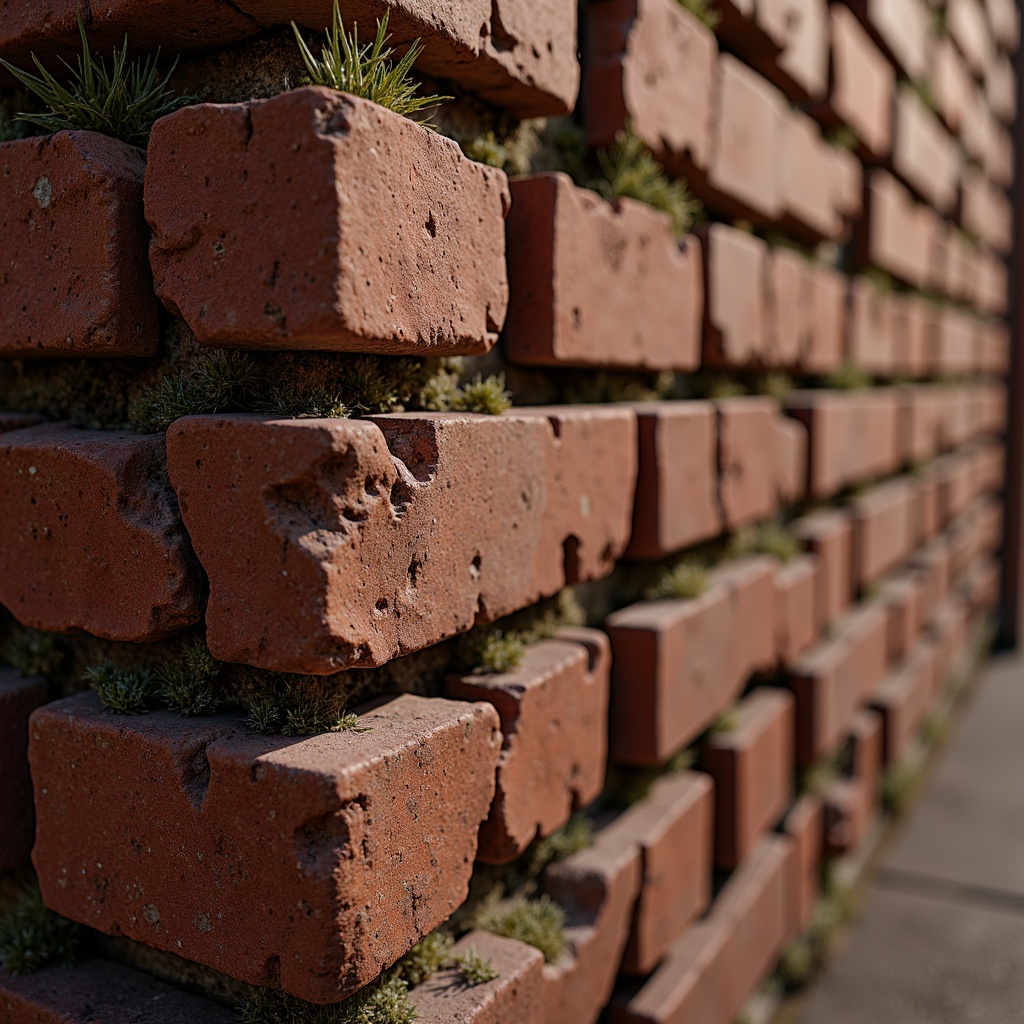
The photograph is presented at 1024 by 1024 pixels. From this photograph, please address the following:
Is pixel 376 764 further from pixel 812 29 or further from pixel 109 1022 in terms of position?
pixel 812 29

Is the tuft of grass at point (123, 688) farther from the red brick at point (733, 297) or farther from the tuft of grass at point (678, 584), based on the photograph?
the red brick at point (733, 297)

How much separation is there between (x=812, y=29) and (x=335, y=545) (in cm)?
237

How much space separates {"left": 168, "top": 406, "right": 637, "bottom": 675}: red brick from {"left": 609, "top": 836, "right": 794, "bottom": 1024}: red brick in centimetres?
102

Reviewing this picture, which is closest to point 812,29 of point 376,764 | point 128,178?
point 128,178

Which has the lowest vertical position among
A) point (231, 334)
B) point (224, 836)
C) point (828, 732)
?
point (828, 732)

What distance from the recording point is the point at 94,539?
138 cm

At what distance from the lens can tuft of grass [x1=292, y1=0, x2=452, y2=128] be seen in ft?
4.11

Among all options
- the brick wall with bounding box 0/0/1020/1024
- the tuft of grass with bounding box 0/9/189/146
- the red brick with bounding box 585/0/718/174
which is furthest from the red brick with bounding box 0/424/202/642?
the red brick with bounding box 585/0/718/174

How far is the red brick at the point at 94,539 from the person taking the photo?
1326 mm

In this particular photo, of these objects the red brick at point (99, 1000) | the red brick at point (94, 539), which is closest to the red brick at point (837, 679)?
the red brick at point (99, 1000)

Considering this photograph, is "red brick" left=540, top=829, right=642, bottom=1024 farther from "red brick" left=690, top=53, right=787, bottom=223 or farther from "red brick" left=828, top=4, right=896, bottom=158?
"red brick" left=828, top=4, right=896, bottom=158

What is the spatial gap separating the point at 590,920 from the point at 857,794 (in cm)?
195

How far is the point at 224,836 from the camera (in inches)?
50.6

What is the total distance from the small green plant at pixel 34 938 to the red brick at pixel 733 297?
5.52ft
